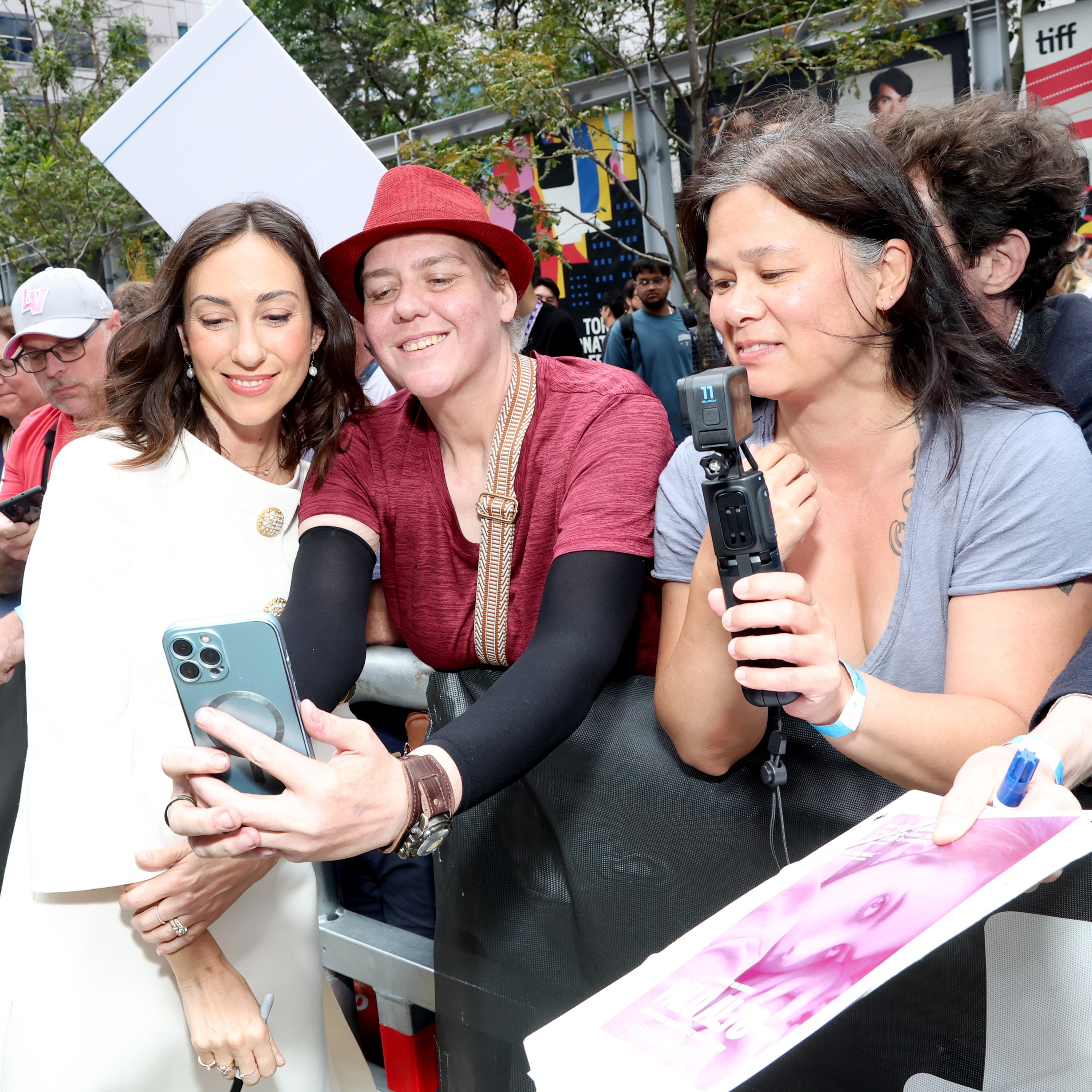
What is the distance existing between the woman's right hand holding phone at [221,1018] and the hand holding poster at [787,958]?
3.99ft

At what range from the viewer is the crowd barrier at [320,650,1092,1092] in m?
1.31

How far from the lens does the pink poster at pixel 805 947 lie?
954mm

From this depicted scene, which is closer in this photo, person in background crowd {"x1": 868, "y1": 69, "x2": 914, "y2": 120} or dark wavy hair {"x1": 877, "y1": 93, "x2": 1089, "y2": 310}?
dark wavy hair {"x1": 877, "y1": 93, "x2": 1089, "y2": 310}

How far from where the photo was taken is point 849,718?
4.88 feet

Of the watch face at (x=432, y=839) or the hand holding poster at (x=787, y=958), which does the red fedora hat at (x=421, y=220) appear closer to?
the watch face at (x=432, y=839)

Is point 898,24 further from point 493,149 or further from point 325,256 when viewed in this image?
point 325,256

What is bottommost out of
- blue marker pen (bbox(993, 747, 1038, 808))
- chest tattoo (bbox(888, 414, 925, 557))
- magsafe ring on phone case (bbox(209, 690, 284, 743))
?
blue marker pen (bbox(993, 747, 1038, 808))

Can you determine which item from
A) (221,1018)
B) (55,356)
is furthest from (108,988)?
(55,356)

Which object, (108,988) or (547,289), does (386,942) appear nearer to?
(108,988)

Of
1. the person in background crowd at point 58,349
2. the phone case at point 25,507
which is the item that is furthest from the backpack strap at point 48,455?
the phone case at point 25,507

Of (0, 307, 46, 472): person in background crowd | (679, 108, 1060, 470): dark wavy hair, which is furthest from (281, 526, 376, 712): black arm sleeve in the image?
(0, 307, 46, 472): person in background crowd

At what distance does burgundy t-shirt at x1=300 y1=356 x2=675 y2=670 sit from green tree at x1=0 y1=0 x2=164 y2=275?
1502cm

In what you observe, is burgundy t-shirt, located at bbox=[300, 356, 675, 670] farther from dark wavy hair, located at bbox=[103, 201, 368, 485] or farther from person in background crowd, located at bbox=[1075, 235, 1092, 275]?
person in background crowd, located at bbox=[1075, 235, 1092, 275]

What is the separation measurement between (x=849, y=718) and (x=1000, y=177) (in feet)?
5.44
